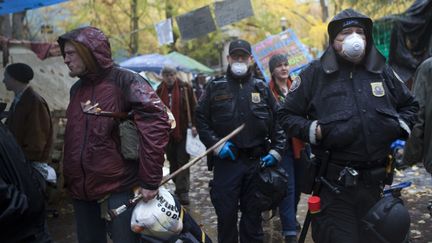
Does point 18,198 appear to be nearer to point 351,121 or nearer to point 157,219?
point 157,219

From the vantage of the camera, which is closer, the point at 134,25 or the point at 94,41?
the point at 94,41

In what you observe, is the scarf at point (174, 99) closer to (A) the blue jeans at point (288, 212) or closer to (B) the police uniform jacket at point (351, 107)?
(A) the blue jeans at point (288, 212)

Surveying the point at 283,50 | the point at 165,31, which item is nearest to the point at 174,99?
the point at 283,50

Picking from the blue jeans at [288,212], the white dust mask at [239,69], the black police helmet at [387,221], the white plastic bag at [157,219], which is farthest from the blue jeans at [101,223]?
the blue jeans at [288,212]

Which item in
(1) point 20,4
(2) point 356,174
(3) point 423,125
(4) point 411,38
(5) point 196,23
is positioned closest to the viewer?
(2) point 356,174

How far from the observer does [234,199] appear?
170 inches

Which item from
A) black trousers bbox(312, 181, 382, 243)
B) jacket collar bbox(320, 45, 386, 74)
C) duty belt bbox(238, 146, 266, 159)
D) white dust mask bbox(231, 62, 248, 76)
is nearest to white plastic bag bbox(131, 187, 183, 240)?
black trousers bbox(312, 181, 382, 243)

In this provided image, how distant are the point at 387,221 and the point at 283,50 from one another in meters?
4.66

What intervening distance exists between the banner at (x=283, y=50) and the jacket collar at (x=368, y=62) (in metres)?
3.80

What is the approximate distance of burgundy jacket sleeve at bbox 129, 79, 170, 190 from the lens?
121 inches

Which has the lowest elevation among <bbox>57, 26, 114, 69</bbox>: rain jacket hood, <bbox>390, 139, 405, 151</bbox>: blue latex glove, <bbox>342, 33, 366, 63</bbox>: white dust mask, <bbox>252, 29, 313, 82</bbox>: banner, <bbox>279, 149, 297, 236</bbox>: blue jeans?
<bbox>279, 149, 297, 236</bbox>: blue jeans

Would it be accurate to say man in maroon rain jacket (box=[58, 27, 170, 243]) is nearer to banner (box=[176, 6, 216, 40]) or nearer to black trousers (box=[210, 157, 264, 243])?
black trousers (box=[210, 157, 264, 243])

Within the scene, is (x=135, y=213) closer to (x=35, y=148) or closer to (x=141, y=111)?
(x=141, y=111)

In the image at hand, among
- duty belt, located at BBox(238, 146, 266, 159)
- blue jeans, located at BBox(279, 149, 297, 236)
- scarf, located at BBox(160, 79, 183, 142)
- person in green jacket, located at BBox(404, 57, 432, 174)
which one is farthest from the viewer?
scarf, located at BBox(160, 79, 183, 142)
